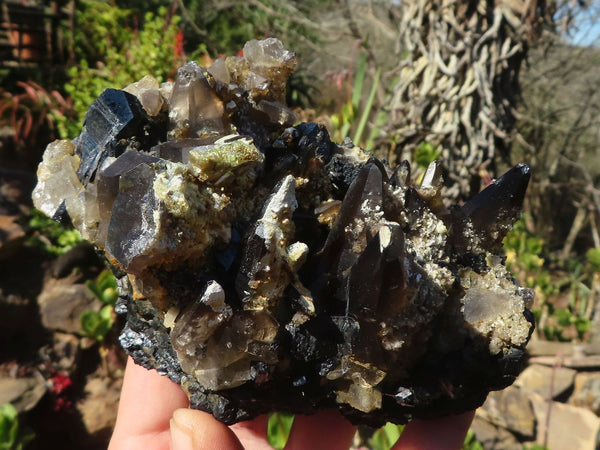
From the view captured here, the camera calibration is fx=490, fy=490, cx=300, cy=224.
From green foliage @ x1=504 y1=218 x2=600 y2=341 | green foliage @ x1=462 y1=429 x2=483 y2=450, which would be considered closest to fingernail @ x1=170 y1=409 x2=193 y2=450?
green foliage @ x1=462 y1=429 x2=483 y2=450

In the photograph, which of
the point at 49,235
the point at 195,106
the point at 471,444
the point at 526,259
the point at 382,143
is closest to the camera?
the point at 195,106

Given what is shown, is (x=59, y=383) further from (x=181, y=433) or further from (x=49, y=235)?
(x=181, y=433)

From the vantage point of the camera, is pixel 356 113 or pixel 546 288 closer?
pixel 356 113

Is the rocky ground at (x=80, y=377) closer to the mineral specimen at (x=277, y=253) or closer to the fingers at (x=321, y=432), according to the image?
the fingers at (x=321, y=432)

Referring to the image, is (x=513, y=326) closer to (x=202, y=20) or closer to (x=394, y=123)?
(x=394, y=123)

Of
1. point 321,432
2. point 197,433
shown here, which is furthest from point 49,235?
point 197,433

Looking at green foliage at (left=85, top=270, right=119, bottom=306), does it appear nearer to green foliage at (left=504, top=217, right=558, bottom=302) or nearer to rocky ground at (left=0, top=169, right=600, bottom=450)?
rocky ground at (left=0, top=169, right=600, bottom=450)
